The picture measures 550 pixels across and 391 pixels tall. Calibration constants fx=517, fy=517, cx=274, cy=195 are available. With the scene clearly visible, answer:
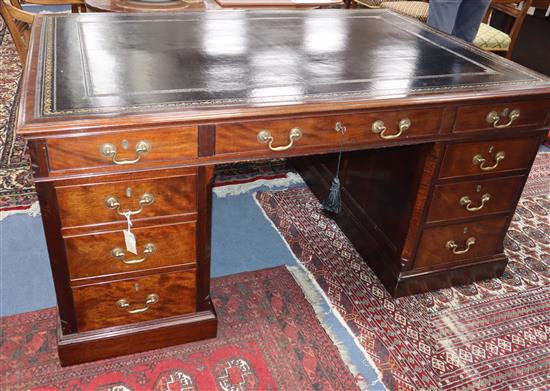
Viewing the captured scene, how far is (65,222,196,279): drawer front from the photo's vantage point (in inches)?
64.7

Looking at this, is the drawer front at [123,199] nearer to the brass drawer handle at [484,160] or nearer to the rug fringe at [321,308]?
the rug fringe at [321,308]


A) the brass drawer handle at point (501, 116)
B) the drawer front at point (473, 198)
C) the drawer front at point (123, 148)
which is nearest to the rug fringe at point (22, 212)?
the drawer front at point (123, 148)

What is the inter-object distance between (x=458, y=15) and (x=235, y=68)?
2.41m

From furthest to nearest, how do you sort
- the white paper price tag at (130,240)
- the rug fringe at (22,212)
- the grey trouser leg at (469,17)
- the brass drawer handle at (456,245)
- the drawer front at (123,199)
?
the grey trouser leg at (469,17) → the rug fringe at (22,212) → the brass drawer handle at (456,245) → the white paper price tag at (130,240) → the drawer front at (123,199)

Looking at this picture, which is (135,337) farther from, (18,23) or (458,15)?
(458,15)

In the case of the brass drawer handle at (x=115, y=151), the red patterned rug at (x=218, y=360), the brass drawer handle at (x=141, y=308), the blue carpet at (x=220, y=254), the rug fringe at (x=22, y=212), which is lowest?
the red patterned rug at (x=218, y=360)

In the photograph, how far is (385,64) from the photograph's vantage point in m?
1.98

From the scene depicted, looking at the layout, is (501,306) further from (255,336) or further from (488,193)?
(255,336)

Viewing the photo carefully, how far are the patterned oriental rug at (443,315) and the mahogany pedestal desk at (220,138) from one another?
103 mm

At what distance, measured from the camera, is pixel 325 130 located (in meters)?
1.69

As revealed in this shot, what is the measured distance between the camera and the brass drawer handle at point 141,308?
5.88 ft

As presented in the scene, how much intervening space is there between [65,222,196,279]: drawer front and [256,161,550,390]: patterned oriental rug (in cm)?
80

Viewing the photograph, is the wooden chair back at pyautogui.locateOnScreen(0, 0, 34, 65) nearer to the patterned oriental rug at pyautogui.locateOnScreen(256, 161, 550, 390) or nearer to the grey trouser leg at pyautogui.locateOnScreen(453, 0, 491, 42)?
the patterned oriental rug at pyautogui.locateOnScreen(256, 161, 550, 390)

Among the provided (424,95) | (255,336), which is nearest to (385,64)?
(424,95)
